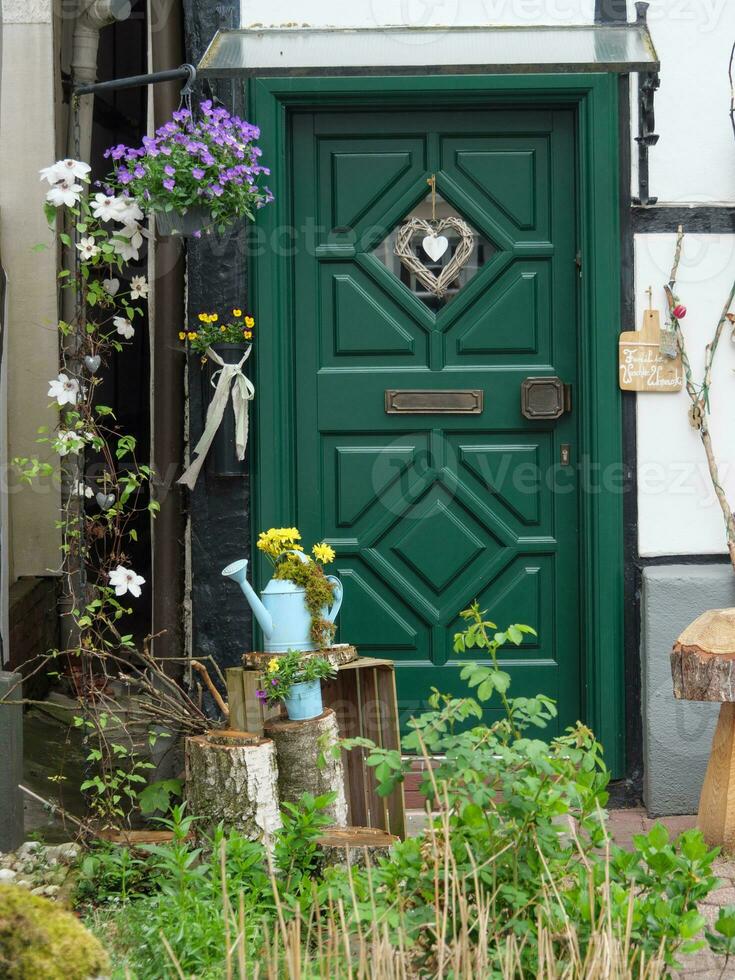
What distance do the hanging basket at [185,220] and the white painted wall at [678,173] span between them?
2.95 ft

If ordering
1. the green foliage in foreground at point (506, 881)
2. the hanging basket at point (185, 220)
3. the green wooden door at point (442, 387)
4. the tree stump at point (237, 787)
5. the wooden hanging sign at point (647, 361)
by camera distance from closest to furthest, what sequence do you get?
the green foliage in foreground at point (506, 881), the tree stump at point (237, 787), the hanging basket at point (185, 220), the wooden hanging sign at point (647, 361), the green wooden door at point (442, 387)

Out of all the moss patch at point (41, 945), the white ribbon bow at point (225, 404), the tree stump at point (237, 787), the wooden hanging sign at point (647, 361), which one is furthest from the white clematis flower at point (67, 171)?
the moss patch at point (41, 945)

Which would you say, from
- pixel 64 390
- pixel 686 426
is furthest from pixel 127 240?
pixel 686 426

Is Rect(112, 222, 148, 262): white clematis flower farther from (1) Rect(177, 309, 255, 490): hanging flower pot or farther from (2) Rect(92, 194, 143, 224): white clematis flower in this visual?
(1) Rect(177, 309, 255, 490): hanging flower pot

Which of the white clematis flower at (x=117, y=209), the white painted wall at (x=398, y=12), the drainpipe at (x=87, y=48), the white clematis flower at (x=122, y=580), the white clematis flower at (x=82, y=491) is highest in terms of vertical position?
the drainpipe at (x=87, y=48)

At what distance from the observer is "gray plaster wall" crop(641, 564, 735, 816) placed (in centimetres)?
495

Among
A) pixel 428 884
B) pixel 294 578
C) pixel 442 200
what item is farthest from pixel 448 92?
pixel 428 884

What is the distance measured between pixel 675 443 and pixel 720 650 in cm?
106

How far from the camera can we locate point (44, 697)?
23.0ft

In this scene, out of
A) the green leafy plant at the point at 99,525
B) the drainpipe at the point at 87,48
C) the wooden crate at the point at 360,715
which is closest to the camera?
the wooden crate at the point at 360,715

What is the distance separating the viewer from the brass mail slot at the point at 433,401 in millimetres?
5191

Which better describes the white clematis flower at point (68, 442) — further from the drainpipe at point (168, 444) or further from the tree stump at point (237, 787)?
the tree stump at point (237, 787)

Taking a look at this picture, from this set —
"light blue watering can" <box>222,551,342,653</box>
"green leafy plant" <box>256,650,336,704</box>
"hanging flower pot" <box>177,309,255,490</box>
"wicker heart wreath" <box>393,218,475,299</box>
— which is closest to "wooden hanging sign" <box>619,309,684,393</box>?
"wicker heart wreath" <box>393,218,475,299</box>

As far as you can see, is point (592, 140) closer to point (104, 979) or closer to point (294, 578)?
point (294, 578)
